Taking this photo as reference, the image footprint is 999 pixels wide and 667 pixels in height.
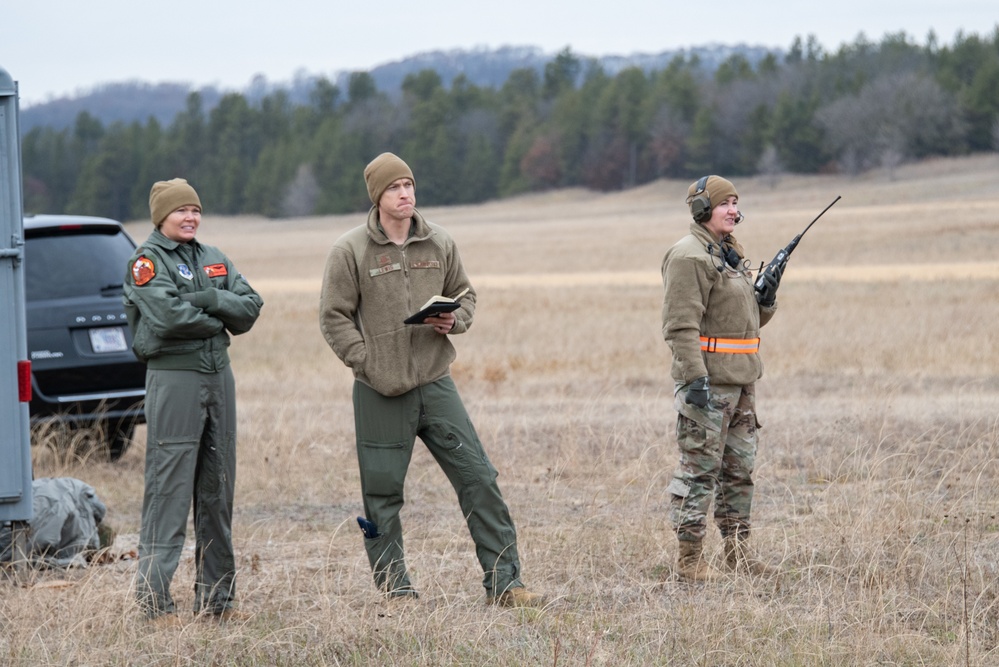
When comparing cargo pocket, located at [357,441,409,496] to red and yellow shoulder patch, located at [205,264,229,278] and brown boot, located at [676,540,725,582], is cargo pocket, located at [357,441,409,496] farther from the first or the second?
brown boot, located at [676,540,725,582]

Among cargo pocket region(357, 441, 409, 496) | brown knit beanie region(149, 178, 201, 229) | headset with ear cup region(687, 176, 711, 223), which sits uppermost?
brown knit beanie region(149, 178, 201, 229)

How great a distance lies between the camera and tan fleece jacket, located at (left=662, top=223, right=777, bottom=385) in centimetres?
593

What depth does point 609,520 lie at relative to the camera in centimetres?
682

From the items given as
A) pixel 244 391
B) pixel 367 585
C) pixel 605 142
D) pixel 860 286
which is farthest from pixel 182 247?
pixel 605 142

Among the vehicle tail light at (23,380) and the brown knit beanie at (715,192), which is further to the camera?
the brown knit beanie at (715,192)

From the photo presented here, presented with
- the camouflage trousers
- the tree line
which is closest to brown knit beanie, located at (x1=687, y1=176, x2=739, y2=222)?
the camouflage trousers

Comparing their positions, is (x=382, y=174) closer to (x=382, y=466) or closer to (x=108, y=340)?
(x=382, y=466)

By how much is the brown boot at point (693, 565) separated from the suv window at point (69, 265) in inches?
196

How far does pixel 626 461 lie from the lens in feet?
28.2

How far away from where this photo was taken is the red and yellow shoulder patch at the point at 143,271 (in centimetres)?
543

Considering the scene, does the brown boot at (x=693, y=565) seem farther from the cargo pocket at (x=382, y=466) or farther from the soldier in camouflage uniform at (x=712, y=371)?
the cargo pocket at (x=382, y=466)

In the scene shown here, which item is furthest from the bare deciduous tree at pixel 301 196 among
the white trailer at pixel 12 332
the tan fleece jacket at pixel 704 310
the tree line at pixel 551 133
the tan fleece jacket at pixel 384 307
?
the tan fleece jacket at pixel 384 307

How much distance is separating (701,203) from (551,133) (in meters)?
102

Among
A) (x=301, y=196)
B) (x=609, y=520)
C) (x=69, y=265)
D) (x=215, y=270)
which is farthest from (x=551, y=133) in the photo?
(x=215, y=270)
